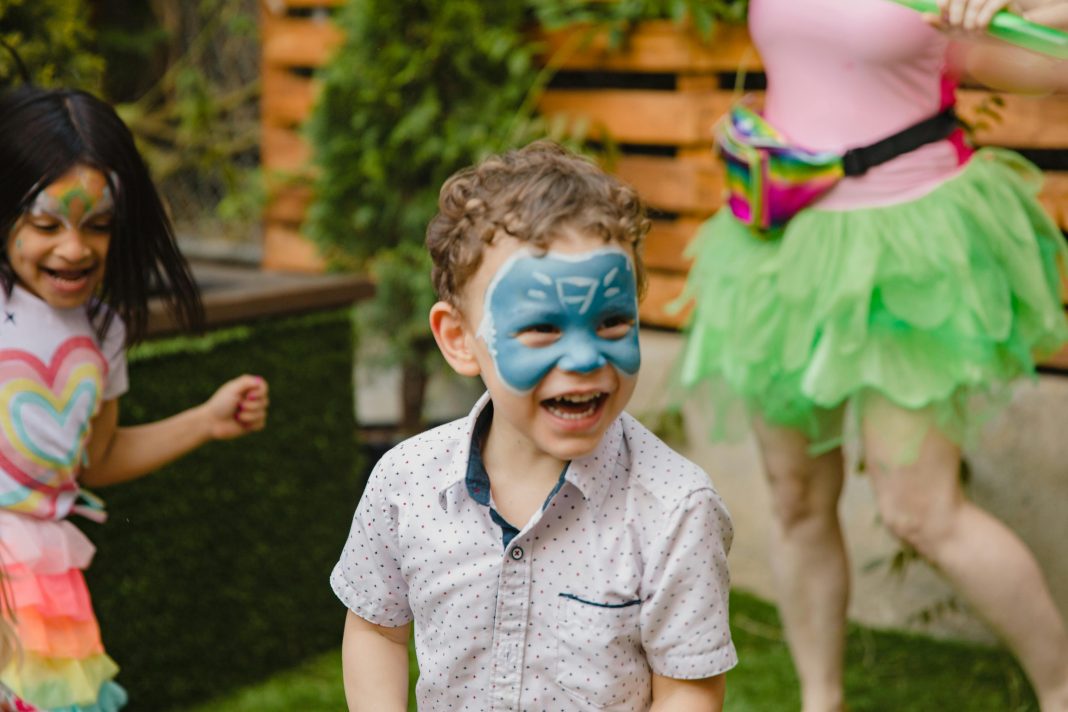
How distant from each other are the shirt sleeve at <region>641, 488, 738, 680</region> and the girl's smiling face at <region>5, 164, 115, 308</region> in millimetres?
1036

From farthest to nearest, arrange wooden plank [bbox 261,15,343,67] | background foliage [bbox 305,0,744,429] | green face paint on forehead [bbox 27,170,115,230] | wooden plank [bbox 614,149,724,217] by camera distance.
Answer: wooden plank [bbox 261,15,343,67]
background foliage [bbox 305,0,744,429]
wooden plank [bbox 614,149,724,217]
green face paint on forehead [bbox 27,170,115,230]

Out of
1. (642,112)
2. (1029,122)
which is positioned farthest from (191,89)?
(1029,122)

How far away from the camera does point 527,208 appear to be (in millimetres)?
1576

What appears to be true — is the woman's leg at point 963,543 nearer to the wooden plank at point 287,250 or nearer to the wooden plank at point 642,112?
the wooden plank at point 642,112

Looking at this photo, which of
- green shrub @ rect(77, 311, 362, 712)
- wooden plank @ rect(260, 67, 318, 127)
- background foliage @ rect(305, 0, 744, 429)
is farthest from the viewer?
wooden plank @ rect(260, 67, 318, 127)

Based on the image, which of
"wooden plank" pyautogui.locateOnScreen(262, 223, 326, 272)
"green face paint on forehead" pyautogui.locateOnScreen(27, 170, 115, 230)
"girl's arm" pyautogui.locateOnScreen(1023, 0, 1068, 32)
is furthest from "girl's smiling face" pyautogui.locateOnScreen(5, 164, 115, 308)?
"wooden plank" pyautogui.locateOnScreen(262, 223, 326, 272)

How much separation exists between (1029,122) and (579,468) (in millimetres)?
1970

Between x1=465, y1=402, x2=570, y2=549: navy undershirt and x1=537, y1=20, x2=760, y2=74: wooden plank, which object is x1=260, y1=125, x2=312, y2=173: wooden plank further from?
x1=465, y1=402, x2=570, y2=549: navy undershirt

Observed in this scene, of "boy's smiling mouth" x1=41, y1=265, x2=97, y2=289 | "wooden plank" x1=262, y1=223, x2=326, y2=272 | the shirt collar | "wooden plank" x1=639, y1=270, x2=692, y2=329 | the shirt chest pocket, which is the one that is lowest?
"wooden plank" x1=262, y1=223, x2=326, y2=272

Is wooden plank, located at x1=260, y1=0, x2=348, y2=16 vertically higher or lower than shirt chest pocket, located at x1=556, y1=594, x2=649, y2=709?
lower

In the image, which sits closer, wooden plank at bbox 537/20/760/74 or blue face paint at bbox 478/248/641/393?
blue face paint at bbox 478/248/641/393

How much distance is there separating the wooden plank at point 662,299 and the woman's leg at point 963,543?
1.36 m

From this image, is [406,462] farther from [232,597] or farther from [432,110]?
[432,110]

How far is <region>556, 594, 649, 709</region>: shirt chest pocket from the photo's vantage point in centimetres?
161
